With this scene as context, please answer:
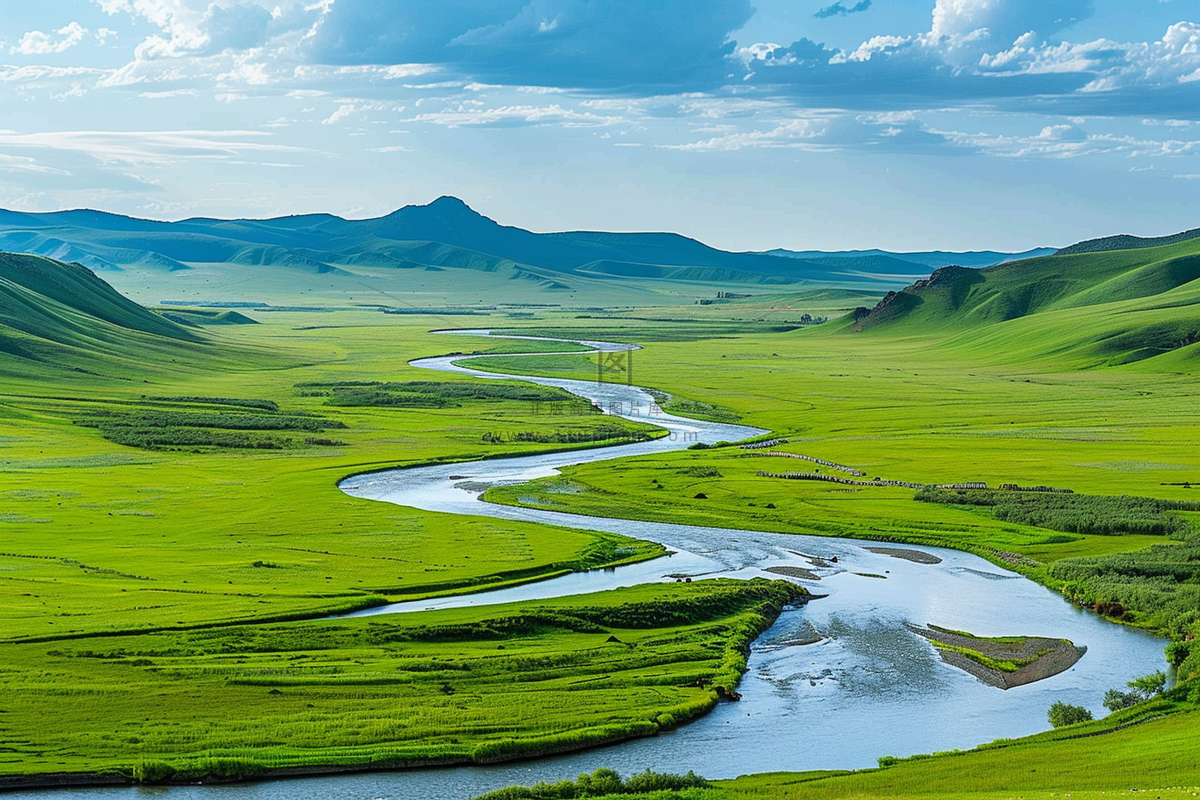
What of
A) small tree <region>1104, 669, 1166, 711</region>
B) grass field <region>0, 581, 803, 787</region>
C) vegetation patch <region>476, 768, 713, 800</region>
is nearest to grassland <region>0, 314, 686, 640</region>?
grass field <region>0, 581, 803, 787</region>

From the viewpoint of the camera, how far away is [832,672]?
51812mm

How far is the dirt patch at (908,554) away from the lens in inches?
2894

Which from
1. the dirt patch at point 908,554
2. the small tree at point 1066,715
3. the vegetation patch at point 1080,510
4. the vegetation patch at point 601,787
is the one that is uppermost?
the vegetation patch at point 1080,510

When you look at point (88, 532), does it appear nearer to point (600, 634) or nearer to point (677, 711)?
point (600, 634)

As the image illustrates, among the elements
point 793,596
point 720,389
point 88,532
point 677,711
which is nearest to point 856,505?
point 793,596

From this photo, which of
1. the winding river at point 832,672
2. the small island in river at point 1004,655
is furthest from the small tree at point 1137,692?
the small island in river at point 1004,655

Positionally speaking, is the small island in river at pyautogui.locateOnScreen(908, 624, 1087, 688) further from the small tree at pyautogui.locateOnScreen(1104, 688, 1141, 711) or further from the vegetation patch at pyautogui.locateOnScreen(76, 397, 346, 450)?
the vegetation patch at pyautogui.locateOnScreen(76, 397, 346, 450)

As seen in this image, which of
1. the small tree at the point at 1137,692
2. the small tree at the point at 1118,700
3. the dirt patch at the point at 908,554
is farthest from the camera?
the dirt patch at the point at 908,554

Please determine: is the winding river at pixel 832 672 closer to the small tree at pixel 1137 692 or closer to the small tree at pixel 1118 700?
the small tree at pixel 1118 700

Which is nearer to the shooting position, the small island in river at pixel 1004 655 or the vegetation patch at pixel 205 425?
the small island in river at pixel 1004 655

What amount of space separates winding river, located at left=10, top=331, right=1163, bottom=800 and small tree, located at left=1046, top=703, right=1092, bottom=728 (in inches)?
21.7

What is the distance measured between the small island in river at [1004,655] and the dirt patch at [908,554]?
612 inches

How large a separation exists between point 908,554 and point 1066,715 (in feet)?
95.9

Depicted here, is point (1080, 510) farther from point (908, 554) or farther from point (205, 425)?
point (205, 425)
